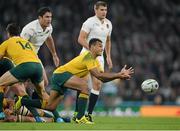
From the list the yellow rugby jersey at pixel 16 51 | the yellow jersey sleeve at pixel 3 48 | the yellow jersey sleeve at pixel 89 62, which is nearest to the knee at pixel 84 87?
the yellow jersey sleeve at pixel 89 62

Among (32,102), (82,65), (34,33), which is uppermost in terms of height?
(34,33)

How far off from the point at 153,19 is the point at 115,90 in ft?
17.1

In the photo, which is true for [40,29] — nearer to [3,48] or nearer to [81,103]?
[3,48]

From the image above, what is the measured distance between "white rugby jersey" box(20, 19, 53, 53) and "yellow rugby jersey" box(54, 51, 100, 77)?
6.20ft

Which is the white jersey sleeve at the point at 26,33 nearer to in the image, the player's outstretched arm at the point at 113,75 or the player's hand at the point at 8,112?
the player's hand at the point at 8,112

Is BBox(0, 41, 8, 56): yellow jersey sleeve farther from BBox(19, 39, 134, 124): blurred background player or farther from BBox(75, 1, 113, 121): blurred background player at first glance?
BBox(75, 1, 113, 121): blurred background player

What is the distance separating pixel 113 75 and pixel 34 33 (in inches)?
123

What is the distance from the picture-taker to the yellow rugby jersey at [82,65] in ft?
45.4

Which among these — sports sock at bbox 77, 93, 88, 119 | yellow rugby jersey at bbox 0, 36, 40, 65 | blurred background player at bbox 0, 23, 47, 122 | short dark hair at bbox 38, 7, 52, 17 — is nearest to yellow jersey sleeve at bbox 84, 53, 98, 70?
sports sock at bbox 77, 93, 88, 119

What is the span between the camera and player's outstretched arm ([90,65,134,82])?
42.6 feet

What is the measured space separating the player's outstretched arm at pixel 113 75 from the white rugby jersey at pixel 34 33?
2532 mm

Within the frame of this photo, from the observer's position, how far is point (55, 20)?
1155 inches

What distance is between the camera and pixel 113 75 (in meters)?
13.3

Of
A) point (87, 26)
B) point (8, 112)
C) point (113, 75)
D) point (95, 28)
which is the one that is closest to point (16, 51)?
point (8, 112)
